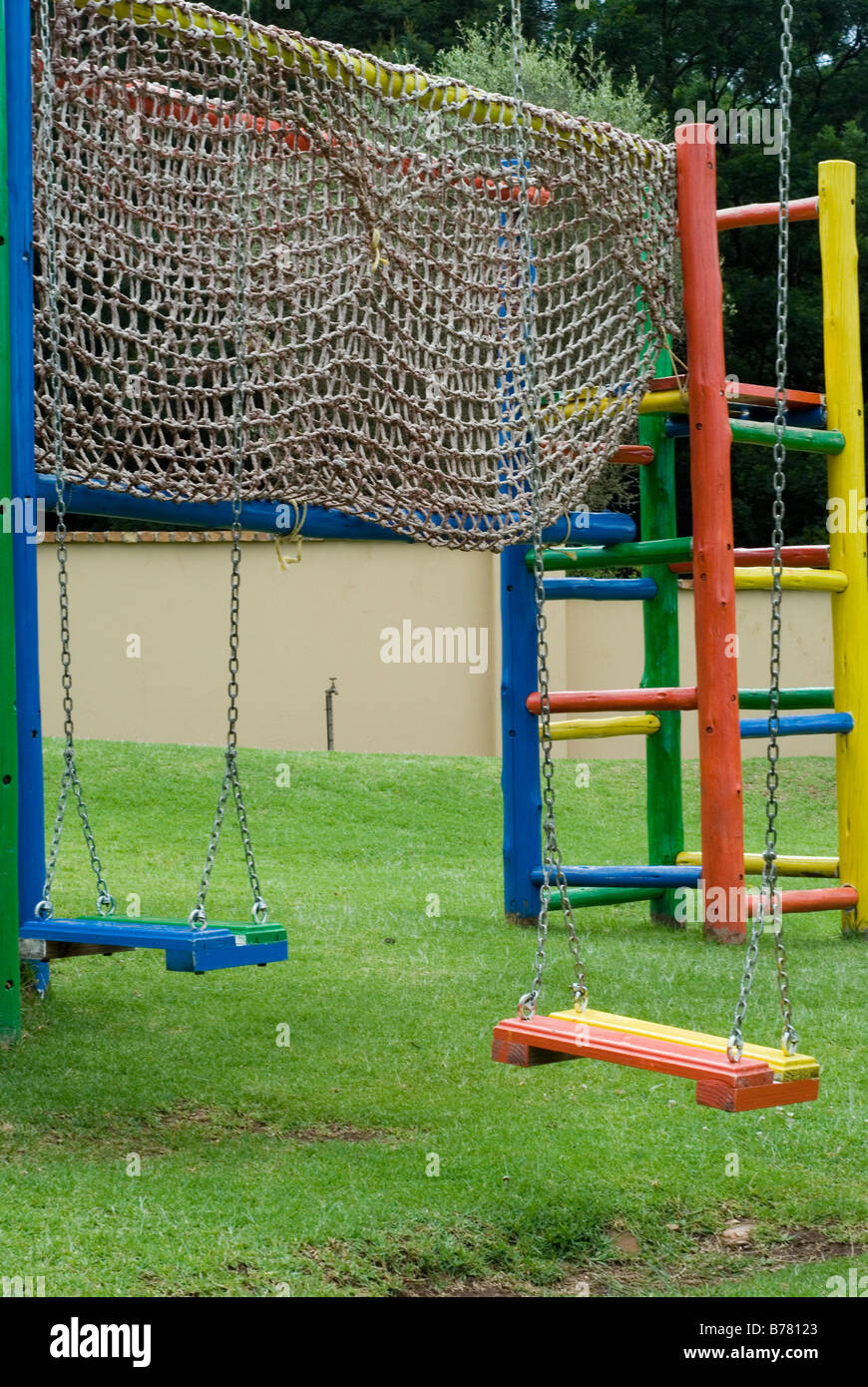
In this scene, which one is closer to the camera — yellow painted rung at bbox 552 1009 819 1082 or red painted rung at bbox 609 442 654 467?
yellow painted rung at bbox 552 1009 819 1082

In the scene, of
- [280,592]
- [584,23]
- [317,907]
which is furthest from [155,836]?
[584,23]

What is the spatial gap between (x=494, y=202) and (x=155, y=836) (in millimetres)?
4369

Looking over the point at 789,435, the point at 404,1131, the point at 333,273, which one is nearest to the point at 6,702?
the point at 404,1131

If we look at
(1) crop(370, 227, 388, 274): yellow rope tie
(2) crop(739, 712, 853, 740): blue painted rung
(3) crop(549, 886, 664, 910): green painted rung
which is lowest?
(3) crop(549, 886, 664, 910): green painted rung

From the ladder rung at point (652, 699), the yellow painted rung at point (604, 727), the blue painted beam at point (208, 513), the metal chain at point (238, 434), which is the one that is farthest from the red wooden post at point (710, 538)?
the metal chain at point (238, 434)

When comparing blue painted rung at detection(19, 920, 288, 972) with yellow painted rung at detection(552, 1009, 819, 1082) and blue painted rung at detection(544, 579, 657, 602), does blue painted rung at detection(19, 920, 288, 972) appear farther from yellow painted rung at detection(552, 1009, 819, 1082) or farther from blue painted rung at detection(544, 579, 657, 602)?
blue painted rung at detection(544, 579, 657, 602)

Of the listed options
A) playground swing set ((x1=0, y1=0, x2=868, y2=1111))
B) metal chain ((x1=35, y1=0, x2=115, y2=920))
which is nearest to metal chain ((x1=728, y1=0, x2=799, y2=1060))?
playground swing set ((x1=0, y1=0, x2=868, y2=1111))

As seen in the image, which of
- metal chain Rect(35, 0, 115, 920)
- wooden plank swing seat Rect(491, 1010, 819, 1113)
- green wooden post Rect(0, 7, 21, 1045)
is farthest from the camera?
green wooden post Rect(0, 7, 21, 1045)

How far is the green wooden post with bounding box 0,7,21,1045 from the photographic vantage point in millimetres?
4293

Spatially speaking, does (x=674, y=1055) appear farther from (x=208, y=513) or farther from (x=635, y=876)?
(x=635, y=876)

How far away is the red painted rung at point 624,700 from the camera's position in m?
6.41

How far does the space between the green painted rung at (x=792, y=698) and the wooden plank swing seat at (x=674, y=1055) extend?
11.1 ft

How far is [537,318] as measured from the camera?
233 inches

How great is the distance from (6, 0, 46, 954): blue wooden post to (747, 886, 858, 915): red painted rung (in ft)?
9.63
